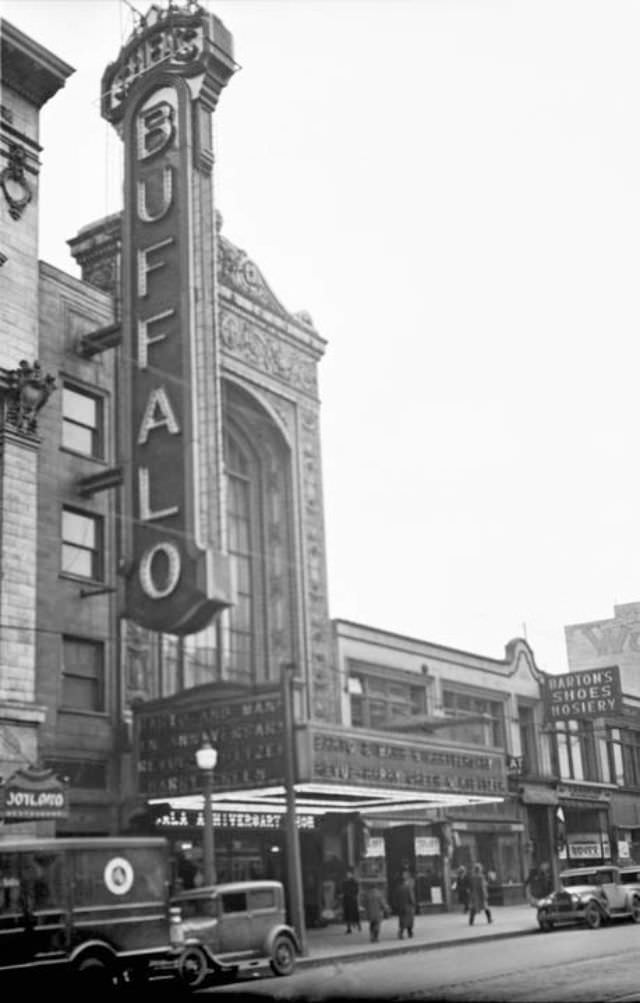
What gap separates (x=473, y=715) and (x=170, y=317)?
22.6 metres

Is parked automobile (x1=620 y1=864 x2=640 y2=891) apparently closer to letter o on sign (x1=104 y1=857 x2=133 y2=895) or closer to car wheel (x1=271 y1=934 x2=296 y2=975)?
car wheel (x1=271 y1=934 x2=296 y2=975)

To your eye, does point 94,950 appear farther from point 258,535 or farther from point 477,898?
point 258,535

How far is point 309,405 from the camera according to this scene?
136 ft

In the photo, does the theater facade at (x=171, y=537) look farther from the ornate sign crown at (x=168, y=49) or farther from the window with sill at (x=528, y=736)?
the window with sill at (x=528, y=736)

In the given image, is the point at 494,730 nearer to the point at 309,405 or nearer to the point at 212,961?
the point at 309,405

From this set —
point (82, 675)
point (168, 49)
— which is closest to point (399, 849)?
point (82, 675)

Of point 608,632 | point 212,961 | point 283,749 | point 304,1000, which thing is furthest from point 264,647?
point 608,632

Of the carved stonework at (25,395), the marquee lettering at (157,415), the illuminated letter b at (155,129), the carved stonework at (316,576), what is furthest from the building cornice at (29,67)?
the carved stonework at (316,576)

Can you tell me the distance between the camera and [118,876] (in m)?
20.4

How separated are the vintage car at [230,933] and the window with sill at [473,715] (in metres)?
22.6

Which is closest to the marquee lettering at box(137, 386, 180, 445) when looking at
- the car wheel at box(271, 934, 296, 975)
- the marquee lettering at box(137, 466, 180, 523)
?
the marquee lettering at box(137, 466, 180, 523)

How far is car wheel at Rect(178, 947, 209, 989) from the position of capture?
21047 mm

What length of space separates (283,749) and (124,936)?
8.22m

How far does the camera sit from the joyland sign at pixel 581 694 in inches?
1909
